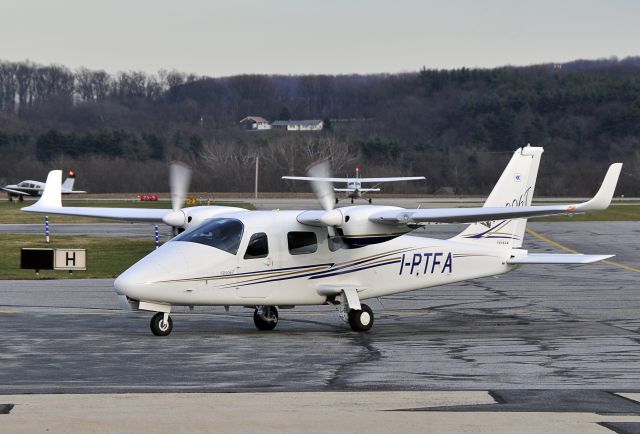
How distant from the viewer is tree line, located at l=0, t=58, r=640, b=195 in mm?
132625

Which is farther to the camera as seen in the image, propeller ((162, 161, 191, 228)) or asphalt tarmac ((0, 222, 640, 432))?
propeller ((162, 161, 191, 228))

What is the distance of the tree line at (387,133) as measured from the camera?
132625 millimetres

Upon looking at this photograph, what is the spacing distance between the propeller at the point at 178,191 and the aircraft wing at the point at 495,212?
13.9 feet

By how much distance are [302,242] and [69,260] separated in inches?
577

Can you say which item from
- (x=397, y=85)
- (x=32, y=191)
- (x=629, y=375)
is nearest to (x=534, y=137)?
(x=397, y=85)

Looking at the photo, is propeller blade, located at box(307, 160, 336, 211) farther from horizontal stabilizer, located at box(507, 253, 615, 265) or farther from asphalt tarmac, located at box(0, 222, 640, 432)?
horizontal stabilizer, located at box(507, 253, 615, 265)

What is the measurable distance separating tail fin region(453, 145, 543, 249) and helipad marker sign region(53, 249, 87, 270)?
14.5 m

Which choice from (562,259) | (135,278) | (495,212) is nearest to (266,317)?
(135,278)

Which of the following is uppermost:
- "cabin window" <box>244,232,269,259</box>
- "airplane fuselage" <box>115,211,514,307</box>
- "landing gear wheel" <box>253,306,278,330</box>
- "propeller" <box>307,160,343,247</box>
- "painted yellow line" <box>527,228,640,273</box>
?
"propeller" <box>307,160,343,247</box>

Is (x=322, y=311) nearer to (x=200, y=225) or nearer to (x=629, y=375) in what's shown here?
(x=200, y=225)

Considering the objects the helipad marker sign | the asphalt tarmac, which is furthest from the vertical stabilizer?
the helipad marker sign

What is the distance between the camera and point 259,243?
20.8 metres

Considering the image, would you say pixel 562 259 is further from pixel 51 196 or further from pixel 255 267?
pixel 51 196

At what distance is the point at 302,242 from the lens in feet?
69.8
